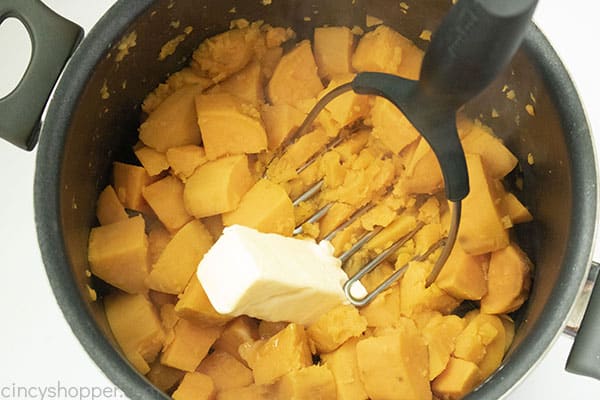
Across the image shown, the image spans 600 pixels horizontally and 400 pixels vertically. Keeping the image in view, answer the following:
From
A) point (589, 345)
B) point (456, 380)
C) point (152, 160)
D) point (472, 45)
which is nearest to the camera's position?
point (472, 45)

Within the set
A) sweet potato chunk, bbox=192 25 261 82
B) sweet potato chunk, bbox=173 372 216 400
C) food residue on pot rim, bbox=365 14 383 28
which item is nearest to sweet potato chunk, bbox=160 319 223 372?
sweet potato chunk, bbox=173 372 216 400

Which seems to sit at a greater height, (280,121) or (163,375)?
(280,121)

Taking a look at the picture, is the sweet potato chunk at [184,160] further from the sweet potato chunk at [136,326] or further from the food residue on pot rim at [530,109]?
the food residue on pot rim at [530,109]

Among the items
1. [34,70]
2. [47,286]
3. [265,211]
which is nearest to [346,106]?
[265,211]

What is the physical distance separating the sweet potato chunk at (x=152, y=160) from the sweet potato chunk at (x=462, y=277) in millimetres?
Result: 377

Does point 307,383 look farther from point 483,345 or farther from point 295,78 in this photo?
point 295,78

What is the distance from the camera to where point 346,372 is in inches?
34.2

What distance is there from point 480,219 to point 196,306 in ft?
1.16

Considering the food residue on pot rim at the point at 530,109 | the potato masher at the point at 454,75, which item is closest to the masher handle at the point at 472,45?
the potato masher at the point at 454,75

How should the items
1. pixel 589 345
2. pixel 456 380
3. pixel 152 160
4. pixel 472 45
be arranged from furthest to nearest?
pixel 152 160
pixel 456 380
pixel 589 345
pixel 472 45

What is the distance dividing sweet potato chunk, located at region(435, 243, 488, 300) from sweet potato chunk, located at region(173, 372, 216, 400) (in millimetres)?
303

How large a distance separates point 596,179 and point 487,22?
0.28 metres

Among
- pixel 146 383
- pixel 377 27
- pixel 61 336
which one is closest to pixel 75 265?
pixel 146 383

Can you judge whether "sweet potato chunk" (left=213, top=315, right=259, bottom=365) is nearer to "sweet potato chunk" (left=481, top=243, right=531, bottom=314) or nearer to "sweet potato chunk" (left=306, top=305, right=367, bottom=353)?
"sweet potato chunk" (left=306, top=305, right=367, bottom=353)
